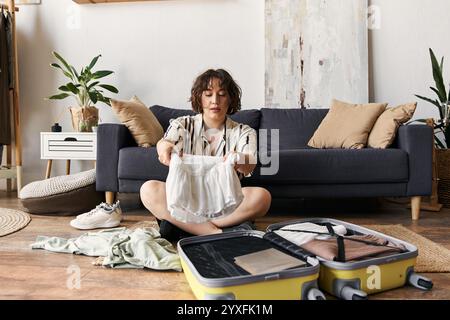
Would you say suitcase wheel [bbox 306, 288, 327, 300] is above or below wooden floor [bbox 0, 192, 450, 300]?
above

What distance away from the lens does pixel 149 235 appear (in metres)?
A: 1.47

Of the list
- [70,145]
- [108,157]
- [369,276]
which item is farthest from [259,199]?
[70,145]

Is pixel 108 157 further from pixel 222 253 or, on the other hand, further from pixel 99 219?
pixel 222 253

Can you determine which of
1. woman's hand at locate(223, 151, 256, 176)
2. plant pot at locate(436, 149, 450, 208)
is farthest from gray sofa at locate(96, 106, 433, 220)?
woman's hand at locate(223, 151, 256, 176)

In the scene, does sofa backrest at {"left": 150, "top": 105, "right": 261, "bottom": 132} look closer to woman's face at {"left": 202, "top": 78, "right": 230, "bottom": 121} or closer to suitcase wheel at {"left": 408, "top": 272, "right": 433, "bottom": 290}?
woman's face at {"left": 202, "top": 78, "right": 230, "bottom": 121}

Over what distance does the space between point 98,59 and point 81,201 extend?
145cm

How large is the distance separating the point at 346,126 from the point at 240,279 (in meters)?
1.67

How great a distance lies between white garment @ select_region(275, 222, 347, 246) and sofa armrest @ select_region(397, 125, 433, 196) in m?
0.92

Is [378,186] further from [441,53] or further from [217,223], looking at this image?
[441,53]

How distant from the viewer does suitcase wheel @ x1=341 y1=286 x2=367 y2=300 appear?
0.97 metres

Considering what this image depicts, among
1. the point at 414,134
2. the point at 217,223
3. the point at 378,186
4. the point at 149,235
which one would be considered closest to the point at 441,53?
the point at 414,134

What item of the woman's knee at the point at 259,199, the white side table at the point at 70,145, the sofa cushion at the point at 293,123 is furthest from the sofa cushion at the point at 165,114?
the woman's knee at the point at 259,199

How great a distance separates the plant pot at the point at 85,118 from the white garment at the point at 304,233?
190cm

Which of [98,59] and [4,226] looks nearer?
[4,226]
